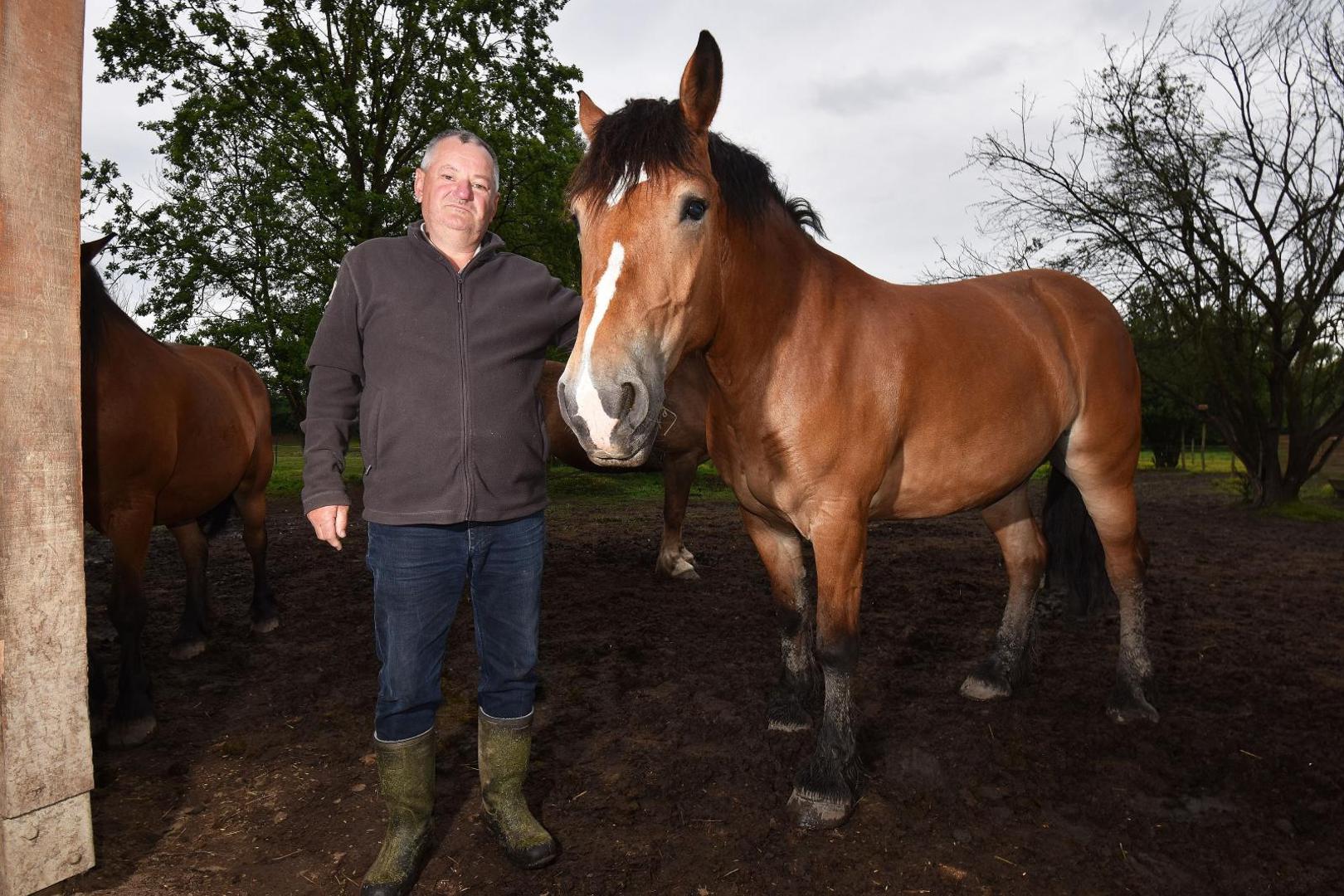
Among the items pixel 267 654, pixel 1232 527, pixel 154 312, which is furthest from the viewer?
pixel 154 312

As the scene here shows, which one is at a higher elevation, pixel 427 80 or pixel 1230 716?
pixel 427 80

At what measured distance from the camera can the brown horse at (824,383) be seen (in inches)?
81.7

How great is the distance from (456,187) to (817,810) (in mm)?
2359

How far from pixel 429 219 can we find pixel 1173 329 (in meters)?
11.6

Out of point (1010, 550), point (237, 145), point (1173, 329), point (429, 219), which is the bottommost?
point (1010, 550)

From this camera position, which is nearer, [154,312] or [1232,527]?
[1232,527]

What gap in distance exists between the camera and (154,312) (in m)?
11.9

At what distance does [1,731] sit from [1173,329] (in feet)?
41.8

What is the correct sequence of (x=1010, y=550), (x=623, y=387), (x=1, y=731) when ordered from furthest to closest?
(x=1010, y=550)
(x=1, y=731)
(x=623, y=387)

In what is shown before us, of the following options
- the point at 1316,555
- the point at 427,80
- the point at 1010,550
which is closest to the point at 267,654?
the point at 1010,550

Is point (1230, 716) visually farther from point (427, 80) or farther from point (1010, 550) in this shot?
point (427, 80)

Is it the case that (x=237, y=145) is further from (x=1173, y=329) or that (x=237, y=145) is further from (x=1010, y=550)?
(x=1173, y=329)

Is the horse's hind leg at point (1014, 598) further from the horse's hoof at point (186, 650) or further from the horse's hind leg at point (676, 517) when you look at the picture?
the horse's hoof at point (186, 650)

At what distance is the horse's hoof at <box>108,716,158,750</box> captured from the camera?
3.18m
